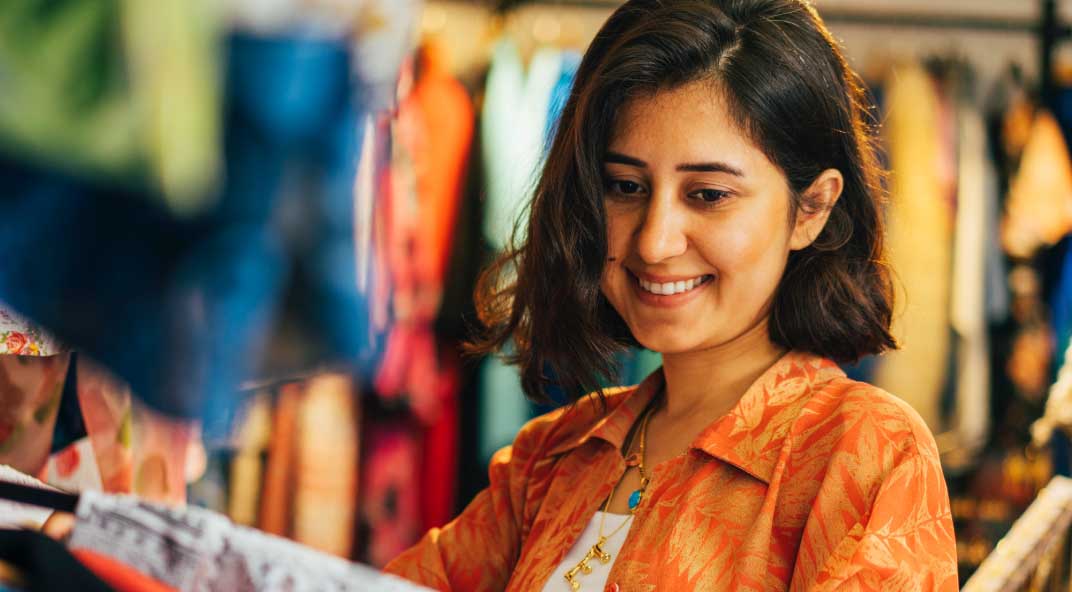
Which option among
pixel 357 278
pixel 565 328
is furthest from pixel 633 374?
pixel 565 328

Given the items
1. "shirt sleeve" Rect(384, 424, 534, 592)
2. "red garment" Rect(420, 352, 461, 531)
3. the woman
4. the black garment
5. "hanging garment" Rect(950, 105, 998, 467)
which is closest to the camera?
the black garment

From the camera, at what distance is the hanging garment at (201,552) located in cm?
65

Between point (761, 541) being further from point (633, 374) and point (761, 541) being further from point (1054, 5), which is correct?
point (1054, 5)

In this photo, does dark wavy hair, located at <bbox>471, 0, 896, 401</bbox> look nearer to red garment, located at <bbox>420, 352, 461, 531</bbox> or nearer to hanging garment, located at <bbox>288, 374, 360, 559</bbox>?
hanging garment, located at <bbox>288, 374, 360, 559</bbox>

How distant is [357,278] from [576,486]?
3.05ft

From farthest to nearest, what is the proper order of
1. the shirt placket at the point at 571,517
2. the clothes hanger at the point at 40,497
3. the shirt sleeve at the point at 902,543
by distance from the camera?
the shirt placket at the point at 571,517, the shirt sleeve at the point at 902,543, the clothes hanger at the point at 40,497

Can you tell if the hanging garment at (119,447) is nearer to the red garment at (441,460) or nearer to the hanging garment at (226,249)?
the hanging garment at (226,249)

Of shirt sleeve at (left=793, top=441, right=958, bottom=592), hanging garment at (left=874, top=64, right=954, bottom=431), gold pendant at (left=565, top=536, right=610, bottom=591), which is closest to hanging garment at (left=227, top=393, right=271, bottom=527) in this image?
gold pendant at (left=565, top=536, right=610, bottom=591)

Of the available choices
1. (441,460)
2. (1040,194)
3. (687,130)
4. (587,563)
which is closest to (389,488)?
(441,460)

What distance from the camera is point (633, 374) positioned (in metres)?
2.90

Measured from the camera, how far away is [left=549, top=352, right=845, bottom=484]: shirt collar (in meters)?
1.16

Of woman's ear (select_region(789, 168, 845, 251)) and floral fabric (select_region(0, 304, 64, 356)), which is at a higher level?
woman's ear (select_region(789, 168, 845, 251))

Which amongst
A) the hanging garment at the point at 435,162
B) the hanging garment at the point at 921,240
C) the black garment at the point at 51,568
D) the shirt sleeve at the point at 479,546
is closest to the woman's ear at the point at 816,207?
the shirt sleeve at the point at 479,546

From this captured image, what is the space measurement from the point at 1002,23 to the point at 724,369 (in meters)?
2.92
